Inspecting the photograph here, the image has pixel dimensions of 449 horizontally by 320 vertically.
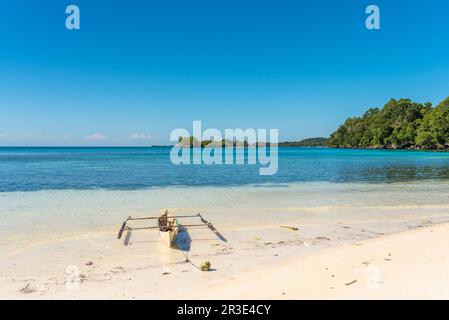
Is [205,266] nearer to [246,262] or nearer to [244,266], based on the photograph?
[244,266]

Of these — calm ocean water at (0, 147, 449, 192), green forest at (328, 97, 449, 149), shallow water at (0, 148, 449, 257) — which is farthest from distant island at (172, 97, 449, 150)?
shallow water at (0, 148, 449, 257)

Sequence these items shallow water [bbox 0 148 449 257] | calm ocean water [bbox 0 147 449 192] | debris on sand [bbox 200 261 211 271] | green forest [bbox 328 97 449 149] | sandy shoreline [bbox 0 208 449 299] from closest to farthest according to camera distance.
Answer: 1. sandy shoreline [bbox 0 208 449 299]
2. debris on sand [bbox 200 261 211 271]
3. shallow water [bbox 0 148 449 257]
4. calm ocean water [bbox 0 147 449 192]
5. green forest [bbox 328 97 449 149]

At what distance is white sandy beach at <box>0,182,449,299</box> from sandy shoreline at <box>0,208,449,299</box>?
0.02 m

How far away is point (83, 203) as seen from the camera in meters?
16.2

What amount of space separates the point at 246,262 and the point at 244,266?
292mm

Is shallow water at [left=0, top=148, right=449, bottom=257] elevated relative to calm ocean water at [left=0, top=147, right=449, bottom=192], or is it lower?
lower

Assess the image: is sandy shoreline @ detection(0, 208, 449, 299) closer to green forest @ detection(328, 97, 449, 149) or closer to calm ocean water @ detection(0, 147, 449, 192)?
calm ocean water @ detection(0, 147, 449, 192)

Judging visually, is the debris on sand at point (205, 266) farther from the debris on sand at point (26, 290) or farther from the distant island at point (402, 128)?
the distant island at point (402, 128)

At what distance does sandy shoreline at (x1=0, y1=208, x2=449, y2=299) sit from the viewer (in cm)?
577

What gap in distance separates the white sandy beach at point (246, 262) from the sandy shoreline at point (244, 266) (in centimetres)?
2
